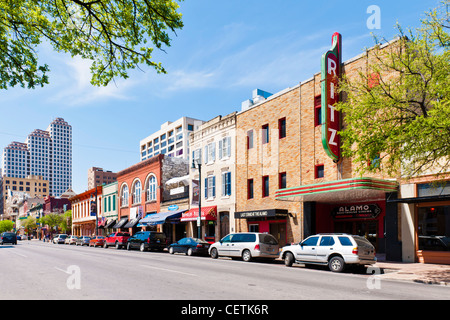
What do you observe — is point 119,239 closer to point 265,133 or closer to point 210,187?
point 210,187

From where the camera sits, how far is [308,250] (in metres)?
17.8

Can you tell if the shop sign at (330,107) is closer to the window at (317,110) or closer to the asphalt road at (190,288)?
the window at (317,110)

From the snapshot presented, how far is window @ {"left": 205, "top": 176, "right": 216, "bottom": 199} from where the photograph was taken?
35.7 m

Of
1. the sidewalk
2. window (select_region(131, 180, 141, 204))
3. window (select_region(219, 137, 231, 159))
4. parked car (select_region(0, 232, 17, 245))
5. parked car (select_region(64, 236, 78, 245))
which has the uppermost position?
window (select_region(219, 137, 231, 159))

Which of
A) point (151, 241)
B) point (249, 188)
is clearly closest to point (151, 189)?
point (151, 241)

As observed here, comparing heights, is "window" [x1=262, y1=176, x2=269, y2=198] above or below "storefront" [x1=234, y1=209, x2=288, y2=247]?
above

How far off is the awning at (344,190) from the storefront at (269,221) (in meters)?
2.55

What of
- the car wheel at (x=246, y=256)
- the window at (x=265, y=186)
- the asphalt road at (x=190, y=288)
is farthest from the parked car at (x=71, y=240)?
the asphalt road at (x=190, y=288)

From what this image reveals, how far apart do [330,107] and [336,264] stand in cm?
1012

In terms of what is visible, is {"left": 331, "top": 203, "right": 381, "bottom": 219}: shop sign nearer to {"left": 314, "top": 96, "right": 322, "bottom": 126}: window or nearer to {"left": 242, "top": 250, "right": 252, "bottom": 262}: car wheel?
{"left": 314, "top": 96, "right": 322, "bottom": 126}: window

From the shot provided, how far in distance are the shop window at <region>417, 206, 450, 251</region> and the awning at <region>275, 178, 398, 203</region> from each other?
1902 millimetres

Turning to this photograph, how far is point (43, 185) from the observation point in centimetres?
19800

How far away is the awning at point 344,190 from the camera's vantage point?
63.8ft

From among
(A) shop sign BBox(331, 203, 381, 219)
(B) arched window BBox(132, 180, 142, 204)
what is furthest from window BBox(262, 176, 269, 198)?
(B) arched window BBox(132, 180, 142, 204)
